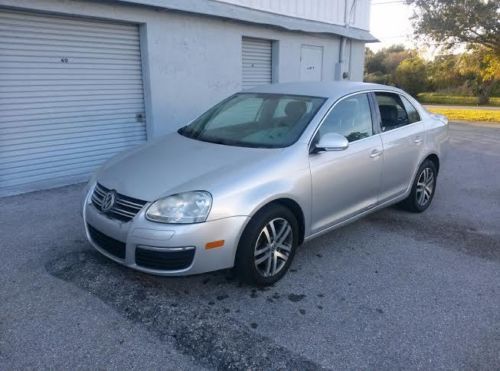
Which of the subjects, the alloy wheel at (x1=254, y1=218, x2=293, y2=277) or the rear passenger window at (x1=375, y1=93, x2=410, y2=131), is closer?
the alloy wheel at (x1=254, y1=218, x2=293, y2=277)

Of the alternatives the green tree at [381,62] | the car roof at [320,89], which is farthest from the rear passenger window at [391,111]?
the green tree at [381,62]

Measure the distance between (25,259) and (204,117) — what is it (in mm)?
2200

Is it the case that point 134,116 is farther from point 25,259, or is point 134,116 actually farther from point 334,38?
point 334,38

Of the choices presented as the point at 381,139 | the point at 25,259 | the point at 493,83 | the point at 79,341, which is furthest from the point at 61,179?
the point at 493,83

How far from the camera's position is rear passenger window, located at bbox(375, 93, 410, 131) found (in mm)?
4438

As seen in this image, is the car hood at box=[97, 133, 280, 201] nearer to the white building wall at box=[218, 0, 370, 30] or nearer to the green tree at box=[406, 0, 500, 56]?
the white building wall at box=[218, 0, 370, 30]

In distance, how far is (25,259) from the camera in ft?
12.6

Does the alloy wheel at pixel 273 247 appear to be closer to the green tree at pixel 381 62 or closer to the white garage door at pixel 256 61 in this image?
the white garage door at pixel 256 61

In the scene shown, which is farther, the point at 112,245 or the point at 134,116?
the point at 134,116

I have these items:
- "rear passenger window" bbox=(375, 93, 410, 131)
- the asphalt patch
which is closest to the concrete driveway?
the asphalt patch

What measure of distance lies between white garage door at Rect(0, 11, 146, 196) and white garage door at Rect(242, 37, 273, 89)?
110 inches

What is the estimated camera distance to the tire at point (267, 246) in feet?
10.1

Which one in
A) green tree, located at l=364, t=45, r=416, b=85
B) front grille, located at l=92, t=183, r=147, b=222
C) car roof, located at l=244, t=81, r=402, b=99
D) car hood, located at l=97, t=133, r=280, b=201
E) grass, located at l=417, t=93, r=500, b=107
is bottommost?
grass, located at l=417, t=93, r=500, b=107

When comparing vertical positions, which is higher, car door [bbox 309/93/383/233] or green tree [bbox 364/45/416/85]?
green tree [bbox 364/45/416/85]
